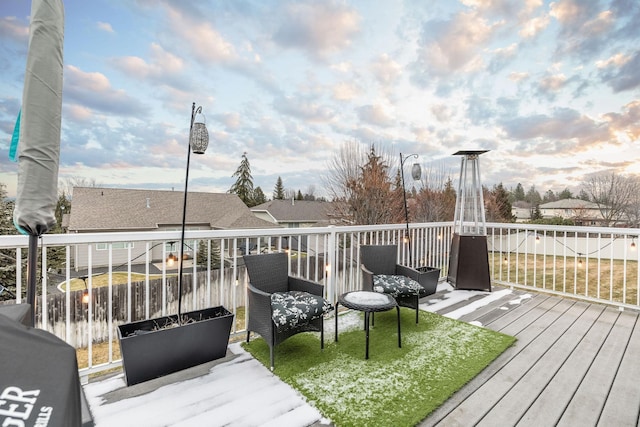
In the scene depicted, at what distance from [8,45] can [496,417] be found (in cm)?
743

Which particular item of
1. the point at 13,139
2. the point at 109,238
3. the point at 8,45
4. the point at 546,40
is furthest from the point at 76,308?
the point at 546,40

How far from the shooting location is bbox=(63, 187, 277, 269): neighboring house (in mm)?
13797

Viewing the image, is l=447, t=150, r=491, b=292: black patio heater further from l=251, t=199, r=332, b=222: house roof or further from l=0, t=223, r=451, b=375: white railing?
l=251, t=199, r=332, b=222: house roof

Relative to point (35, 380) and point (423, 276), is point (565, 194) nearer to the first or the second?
point (423, 276)

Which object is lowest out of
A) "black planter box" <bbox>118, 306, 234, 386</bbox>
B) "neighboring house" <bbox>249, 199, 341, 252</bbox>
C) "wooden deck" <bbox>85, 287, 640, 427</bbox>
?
"wooden deck" <bbox>85, 287, 640, 427</bbox>

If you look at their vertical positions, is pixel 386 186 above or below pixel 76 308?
above

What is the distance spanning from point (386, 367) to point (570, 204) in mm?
16072

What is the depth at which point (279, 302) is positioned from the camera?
8.54 ft

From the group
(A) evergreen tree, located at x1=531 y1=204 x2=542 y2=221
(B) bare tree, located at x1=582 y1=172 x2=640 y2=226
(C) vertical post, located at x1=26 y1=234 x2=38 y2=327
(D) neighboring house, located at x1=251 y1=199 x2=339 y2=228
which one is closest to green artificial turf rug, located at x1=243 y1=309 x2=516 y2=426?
(C) vertical post, located at x1=26 y1=234 x2=38 y2=327

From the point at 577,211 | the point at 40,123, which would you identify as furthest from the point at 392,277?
the point at 577,211

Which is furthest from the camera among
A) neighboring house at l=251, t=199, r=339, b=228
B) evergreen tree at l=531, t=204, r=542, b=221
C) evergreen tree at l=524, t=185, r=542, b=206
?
neighboring house at l=251, t=199, r=339, b=228

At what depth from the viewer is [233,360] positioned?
2.55 metres

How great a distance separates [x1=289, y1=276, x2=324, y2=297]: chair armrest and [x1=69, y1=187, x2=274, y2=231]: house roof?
1356 cm

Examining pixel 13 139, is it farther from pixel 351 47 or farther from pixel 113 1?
pixel 351 47
